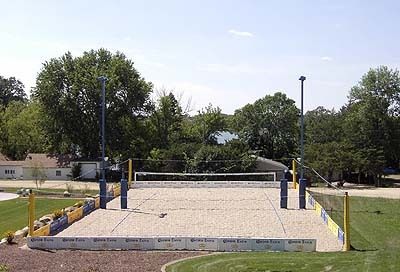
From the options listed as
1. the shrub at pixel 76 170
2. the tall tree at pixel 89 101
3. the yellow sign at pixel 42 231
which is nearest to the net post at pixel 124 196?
the yellow sign at pixel 42 231

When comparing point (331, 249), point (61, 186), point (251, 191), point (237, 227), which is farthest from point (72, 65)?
point (331, 249)

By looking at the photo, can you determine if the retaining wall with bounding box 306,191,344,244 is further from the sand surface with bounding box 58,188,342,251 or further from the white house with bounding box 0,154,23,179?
the white house with bounding box 0,154,23,179

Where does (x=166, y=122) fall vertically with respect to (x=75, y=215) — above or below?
above

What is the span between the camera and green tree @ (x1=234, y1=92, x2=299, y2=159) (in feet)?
222

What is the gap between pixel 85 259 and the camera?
18.0m

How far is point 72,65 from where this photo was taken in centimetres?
6088

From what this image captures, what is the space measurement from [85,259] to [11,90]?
102 metres

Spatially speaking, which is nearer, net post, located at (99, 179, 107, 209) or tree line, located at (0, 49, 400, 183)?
net post, located at (99, 179, 107, 209)

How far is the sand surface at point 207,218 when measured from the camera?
22.8 metres

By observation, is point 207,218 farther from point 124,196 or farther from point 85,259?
point 85,259

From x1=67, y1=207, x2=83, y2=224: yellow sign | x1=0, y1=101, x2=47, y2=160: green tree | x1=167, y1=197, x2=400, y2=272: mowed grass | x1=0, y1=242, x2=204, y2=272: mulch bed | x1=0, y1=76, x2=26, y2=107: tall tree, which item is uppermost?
x1=0, y1=76, x2=26, y2=107: tall tree

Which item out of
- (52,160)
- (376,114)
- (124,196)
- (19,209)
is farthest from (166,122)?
(124,196)

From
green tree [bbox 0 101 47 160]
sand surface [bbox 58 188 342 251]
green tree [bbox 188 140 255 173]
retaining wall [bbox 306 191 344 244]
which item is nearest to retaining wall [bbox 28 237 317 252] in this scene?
sand surface [bbox 58 188 342 251]

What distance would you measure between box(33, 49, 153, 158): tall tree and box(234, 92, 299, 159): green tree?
46.2ft
